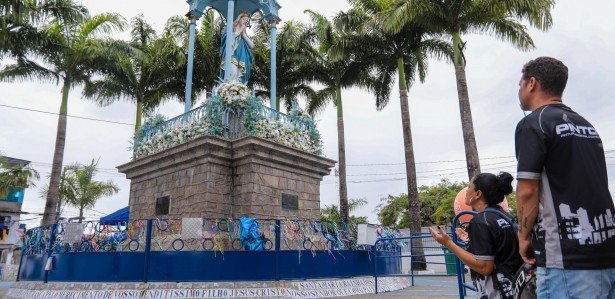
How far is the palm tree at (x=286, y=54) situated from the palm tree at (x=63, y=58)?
6204mm

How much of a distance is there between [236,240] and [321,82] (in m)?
14.5

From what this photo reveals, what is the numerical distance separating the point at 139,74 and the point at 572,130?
21.1 m

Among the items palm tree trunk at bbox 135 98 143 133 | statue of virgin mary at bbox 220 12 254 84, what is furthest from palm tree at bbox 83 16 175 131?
statue of virgin mary at bbox 220 12 254 84

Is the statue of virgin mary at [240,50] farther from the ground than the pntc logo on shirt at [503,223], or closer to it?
farther from the ground

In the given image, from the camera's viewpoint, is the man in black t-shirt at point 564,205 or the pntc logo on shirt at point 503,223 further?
the pntc logo on shirt at point 503,223

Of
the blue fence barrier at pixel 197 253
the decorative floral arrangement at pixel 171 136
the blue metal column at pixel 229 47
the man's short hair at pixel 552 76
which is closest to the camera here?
the man's short hair at pixel 552 76

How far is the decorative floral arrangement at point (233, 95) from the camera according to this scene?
1087 centimetres

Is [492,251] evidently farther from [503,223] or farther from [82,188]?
[82,188]

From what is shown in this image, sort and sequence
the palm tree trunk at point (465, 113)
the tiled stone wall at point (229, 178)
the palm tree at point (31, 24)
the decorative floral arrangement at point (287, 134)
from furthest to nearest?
the palm tree at point (31, 24) < the palm tree trunk at point (465, 113) < the decorative floral arrangement at point (287, 134) < the tiled stone wall at point (229, 178)

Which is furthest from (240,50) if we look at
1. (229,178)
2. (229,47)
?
(229,178)

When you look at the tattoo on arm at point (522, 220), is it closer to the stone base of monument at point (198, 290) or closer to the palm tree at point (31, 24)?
the stone base of monument at point (198, 290)

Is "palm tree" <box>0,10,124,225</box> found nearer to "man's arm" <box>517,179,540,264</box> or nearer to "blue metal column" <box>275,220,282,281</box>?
"blue metal column" <box>275,220,282,281</box>

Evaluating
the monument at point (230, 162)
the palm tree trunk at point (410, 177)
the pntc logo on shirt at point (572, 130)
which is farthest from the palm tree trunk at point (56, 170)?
the pntc logo on shirt at point (572, 130)

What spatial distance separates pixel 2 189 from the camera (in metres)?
24.1
